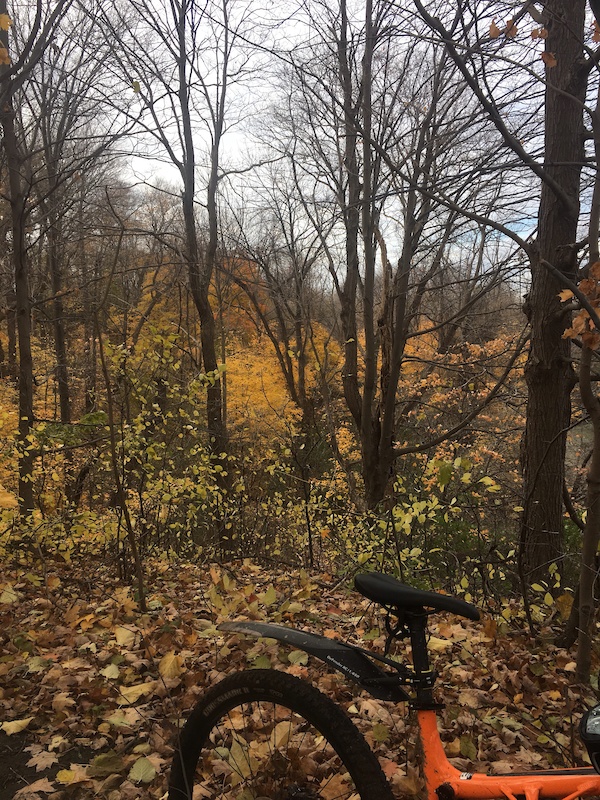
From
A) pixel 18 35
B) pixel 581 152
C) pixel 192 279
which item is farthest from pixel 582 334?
pixel 18 35

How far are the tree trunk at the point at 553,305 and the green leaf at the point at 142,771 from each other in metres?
3.02

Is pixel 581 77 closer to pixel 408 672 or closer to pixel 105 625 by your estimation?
pixel 408 672

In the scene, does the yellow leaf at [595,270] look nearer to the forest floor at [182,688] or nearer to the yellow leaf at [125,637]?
the forest floor at [182,688]

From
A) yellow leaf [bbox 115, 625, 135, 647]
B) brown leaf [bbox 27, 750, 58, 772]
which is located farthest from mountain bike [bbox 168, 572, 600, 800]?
yellow leaf [bbox 115, 625, 135, 647]

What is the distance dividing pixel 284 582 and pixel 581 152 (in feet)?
16.2

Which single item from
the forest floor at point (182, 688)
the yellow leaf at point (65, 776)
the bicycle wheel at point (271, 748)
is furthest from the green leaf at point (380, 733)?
the yellow leaf at point (65, 776)

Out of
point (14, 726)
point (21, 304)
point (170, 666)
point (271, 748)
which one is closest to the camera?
point (271, 748)

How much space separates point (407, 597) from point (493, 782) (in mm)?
569

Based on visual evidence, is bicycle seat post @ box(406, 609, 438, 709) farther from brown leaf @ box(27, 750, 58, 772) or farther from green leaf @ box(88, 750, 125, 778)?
brown leaf @ box(27, 750, 58, 772)

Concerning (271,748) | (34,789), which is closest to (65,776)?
(34,789)

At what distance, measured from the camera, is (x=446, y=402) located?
16188mm

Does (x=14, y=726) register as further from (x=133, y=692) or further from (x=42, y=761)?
(x=133, y=692)

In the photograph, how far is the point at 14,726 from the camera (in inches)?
125

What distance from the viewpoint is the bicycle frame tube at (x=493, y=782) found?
161 centimetres
